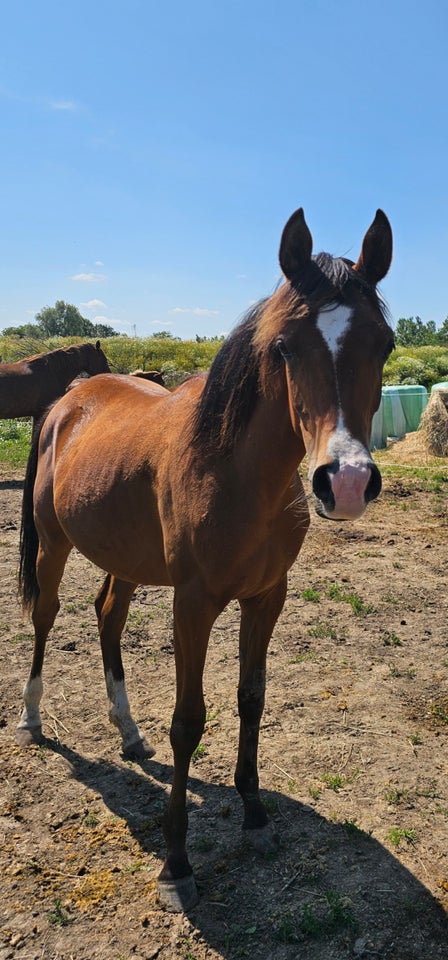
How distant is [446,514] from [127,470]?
601cm

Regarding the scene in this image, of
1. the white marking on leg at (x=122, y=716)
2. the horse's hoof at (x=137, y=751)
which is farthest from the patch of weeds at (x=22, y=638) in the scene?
the horse's hoof at (x=137, y=751)

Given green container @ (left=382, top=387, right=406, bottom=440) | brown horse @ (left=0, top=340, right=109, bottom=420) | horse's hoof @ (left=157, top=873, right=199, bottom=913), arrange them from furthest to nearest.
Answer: green container @ (left=382, top=387, right=406, bottom=440), brown horse @ (left=0, top=340, right=109, bottom=420), horse's hoof @ (left=157, top=873, right=199, bottom=913)

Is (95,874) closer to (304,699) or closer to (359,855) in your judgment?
(359,855)

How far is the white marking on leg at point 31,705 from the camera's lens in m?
3.62

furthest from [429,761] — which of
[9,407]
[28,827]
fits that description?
[9,407]

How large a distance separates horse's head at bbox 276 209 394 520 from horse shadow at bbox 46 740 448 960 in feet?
5.27

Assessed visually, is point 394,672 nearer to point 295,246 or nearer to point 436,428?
point 295,246

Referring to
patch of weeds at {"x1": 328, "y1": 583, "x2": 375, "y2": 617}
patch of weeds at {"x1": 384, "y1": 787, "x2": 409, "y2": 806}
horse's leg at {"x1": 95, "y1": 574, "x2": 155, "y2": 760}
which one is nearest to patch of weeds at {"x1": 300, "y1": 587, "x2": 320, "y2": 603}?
patch of weeds at {"x1": 328, "y1": 583, "x2": 375, "y2": 617}

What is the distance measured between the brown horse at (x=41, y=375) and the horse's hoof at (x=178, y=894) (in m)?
9.49

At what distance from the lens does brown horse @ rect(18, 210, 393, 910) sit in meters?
1.91

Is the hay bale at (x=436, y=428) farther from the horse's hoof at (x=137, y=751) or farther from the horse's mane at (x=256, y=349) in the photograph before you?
the horse's mane at (x=256, y=349)

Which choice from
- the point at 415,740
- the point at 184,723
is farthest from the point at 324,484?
the point at 415,740

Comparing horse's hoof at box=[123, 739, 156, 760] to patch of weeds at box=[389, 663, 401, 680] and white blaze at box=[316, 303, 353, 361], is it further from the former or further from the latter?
white blaze at box=[316, 303, 353, 361]

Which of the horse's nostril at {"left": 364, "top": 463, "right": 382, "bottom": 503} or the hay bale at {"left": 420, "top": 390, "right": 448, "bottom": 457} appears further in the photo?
the hay bale at {"left": 420, "top": 390, "right": 448, "bottom": 457}
